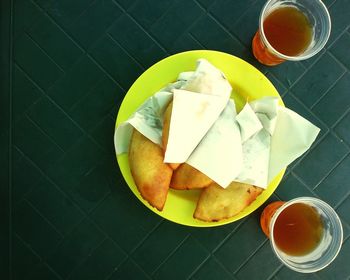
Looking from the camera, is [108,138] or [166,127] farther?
[108,138]

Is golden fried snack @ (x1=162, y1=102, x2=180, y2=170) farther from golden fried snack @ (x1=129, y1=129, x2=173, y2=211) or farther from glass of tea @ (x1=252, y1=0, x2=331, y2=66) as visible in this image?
glass of tea @ (x1=252, y1=0, x2=331, y2=66)

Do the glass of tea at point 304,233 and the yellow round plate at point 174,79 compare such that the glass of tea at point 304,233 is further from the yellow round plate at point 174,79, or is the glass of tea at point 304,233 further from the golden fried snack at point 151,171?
the golden fried snack at point 151,171

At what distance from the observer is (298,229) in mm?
722

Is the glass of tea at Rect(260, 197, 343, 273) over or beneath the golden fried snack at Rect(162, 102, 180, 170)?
beneath

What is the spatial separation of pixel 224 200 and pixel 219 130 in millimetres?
115

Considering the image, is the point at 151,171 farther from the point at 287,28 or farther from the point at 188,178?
the point at 287,28

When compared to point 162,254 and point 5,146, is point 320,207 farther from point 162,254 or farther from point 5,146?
point 5,146

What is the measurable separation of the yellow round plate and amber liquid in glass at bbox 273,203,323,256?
0.07 meters

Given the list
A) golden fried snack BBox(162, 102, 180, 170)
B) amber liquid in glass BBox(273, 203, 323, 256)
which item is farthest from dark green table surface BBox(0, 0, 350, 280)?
golden fried snack BBox(162, 102, 180, 170)

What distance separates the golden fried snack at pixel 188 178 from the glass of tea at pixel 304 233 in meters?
0.14

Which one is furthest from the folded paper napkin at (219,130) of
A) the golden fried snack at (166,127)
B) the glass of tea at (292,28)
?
the glass of tea at (292,28)

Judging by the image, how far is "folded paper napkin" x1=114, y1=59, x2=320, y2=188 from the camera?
615 mm

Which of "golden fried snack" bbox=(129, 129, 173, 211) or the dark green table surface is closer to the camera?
"golden fried snack" bbox=(129, 129, 173, 211)

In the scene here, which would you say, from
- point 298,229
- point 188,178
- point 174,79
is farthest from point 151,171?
point 298,229
